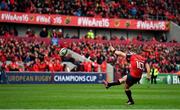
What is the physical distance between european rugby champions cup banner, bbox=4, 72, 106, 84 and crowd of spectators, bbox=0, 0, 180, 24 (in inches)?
367

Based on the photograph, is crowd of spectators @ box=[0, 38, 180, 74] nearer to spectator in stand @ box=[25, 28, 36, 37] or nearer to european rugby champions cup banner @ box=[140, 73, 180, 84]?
european rugby champions cup banner @ box=[140, 73, 180, 84]

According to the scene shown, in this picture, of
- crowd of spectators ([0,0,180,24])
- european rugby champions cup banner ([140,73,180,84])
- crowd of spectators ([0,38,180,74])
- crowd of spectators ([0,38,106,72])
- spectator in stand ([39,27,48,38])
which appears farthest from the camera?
european rugby champions cup banner ([140,73,180,84])

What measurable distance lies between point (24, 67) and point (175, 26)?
23.1 m

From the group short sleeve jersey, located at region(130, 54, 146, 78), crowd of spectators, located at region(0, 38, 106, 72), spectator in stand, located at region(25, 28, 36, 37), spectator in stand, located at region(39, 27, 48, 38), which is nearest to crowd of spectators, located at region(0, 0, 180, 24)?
spectator in stand, located at region(25, 28, 36, 37)

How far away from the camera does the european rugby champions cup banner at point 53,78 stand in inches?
1570

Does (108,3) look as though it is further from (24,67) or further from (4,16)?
(24,67)

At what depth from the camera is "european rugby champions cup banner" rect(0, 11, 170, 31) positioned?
161 feet

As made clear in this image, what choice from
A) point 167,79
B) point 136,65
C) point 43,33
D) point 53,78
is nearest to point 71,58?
point 53,78

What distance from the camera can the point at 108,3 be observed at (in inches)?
2180

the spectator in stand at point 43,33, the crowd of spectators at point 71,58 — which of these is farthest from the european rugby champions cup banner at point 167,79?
the spectator in stand at point 43,33

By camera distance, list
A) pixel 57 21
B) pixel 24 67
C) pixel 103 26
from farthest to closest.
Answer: pixel 103 26
pixel 57 21
pixel 24 67

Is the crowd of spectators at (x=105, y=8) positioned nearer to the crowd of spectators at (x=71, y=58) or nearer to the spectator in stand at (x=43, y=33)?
the spectator in stand at (x=43, y=33)

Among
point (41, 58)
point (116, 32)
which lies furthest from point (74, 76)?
point (116, 32)

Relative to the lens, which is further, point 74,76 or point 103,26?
point 103,26
